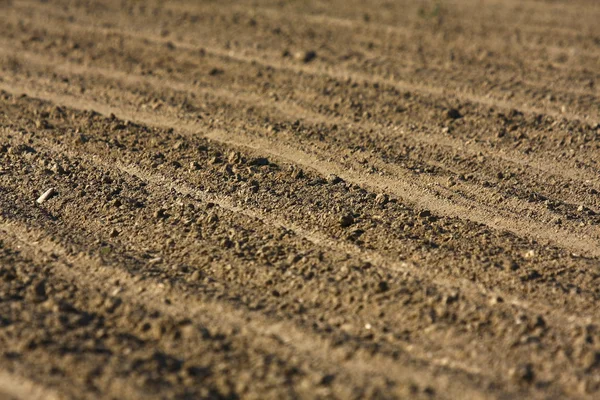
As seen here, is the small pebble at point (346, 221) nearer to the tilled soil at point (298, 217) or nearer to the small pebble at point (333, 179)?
the tilled soil at point (298, 217)

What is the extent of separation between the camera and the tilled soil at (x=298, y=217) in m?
3.77

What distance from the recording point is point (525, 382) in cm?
367

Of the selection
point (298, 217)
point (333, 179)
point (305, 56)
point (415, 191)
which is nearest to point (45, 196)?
point (298, 217)

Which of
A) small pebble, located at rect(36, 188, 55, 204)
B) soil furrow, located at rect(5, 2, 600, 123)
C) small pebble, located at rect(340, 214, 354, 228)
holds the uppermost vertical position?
soil furrow, located at rect(5, 2, 600, 123)

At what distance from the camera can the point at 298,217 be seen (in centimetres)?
520

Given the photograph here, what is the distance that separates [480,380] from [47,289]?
7.31 ft

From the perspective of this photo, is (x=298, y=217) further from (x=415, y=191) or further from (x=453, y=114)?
(x=453, y=114)

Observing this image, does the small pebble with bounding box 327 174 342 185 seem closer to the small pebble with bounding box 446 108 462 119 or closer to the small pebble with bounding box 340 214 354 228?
the small pebble with bounding box 340 214 354 228

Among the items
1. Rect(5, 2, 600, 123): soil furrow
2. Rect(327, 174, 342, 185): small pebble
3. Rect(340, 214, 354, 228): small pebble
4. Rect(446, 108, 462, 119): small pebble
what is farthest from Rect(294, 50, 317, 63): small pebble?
Rect(340, 214, 354, 228): small pebble

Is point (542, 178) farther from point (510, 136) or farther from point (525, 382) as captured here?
point (525, 382)

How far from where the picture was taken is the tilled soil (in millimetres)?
3771

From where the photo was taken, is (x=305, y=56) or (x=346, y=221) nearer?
(x=346, y=221)

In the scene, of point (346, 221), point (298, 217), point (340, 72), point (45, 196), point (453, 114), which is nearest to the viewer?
point (346, 221)

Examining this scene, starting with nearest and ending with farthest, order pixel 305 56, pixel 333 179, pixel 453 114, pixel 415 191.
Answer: pixel 415 191, pixel 333 179, pixel 453 114, pixel 305 56
